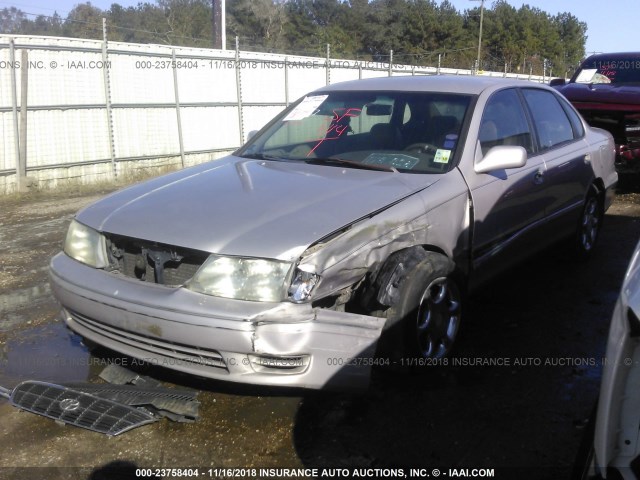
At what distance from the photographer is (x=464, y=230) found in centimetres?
388

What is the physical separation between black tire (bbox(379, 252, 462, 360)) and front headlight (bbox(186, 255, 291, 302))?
0.64m

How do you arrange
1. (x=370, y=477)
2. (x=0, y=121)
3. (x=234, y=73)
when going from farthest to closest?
(x=234, y=73) → (x=0, y=121) → (x=370, y=477)

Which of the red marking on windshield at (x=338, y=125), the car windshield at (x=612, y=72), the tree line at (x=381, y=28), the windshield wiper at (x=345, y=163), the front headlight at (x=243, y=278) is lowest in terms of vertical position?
the front headlight at (x=243, y=278)

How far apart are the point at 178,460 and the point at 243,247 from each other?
100 centimetres

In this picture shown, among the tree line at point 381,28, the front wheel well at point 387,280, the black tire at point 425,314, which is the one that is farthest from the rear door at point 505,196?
the tree line at point 381,28

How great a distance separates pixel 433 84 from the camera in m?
4.59

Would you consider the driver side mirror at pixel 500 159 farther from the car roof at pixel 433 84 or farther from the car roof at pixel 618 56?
the car roof at pixel 618 56

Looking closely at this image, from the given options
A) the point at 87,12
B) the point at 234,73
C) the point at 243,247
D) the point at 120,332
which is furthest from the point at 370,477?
the point at 87,12

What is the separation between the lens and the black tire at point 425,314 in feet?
10.7

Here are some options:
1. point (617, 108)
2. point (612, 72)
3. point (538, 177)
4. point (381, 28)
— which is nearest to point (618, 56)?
point (612, 72)

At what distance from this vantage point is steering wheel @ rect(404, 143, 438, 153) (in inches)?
161

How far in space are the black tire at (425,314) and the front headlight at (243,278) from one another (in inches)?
25.1

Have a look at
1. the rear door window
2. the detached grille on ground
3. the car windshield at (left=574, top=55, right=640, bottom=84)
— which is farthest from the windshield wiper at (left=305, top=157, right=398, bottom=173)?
the car windshield at (left=574, top=55, right=640, bottom=84)

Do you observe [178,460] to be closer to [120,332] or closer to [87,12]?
[120,332]
